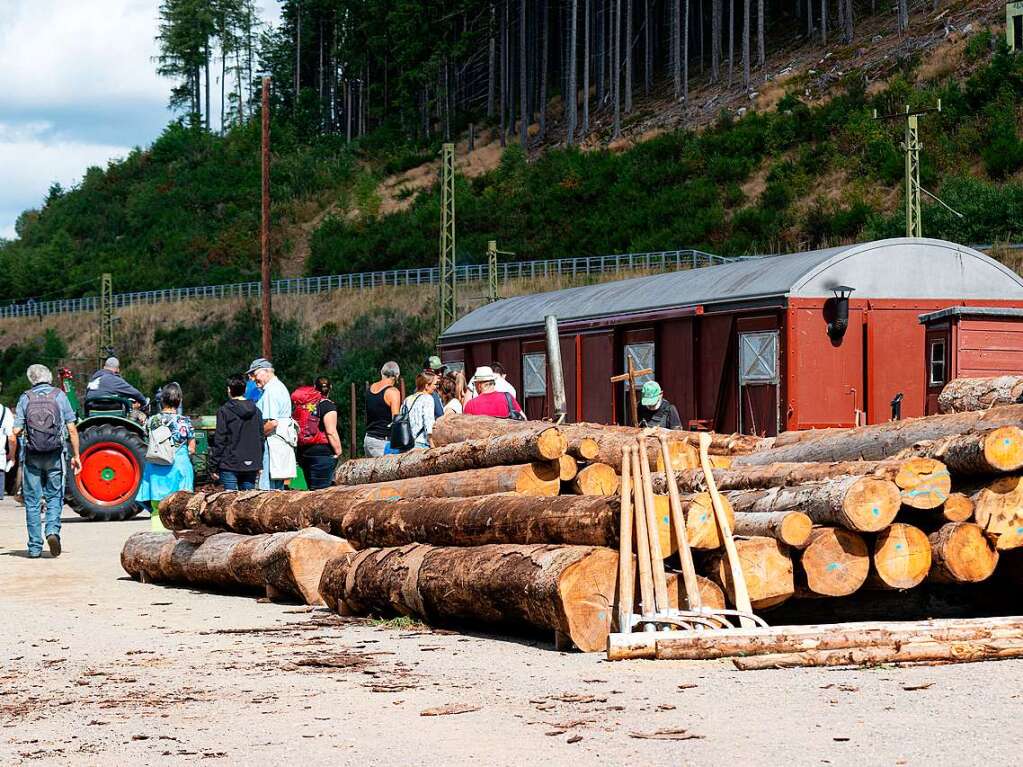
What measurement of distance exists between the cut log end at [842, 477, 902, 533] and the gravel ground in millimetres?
1315

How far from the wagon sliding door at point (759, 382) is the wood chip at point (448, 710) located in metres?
12.5

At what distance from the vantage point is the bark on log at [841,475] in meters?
9.01

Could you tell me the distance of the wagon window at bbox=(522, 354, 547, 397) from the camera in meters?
24.9

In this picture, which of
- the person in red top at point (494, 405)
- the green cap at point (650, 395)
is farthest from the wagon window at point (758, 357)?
the green cap at point (650, 395)

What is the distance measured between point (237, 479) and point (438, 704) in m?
7.65

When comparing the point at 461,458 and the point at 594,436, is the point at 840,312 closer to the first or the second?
the point at 594,436

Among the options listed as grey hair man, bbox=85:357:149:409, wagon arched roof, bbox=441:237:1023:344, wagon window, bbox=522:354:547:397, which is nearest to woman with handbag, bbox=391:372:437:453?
wagon arched roof, bbox=441:237:1023:344

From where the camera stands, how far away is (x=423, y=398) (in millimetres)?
14461

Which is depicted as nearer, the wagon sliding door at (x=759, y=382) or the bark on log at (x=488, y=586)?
the bark on log at (x=488, y=586)

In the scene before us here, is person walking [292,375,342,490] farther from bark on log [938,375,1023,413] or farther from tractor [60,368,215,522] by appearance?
bark on log [938,375,1023,413]

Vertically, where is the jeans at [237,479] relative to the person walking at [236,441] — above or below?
below

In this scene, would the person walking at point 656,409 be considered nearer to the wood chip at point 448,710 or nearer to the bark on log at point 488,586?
the bark on log at point 488,586

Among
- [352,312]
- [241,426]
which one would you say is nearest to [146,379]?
[352,312]

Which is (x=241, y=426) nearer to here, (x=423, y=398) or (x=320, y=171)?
(x=423, y=398)
